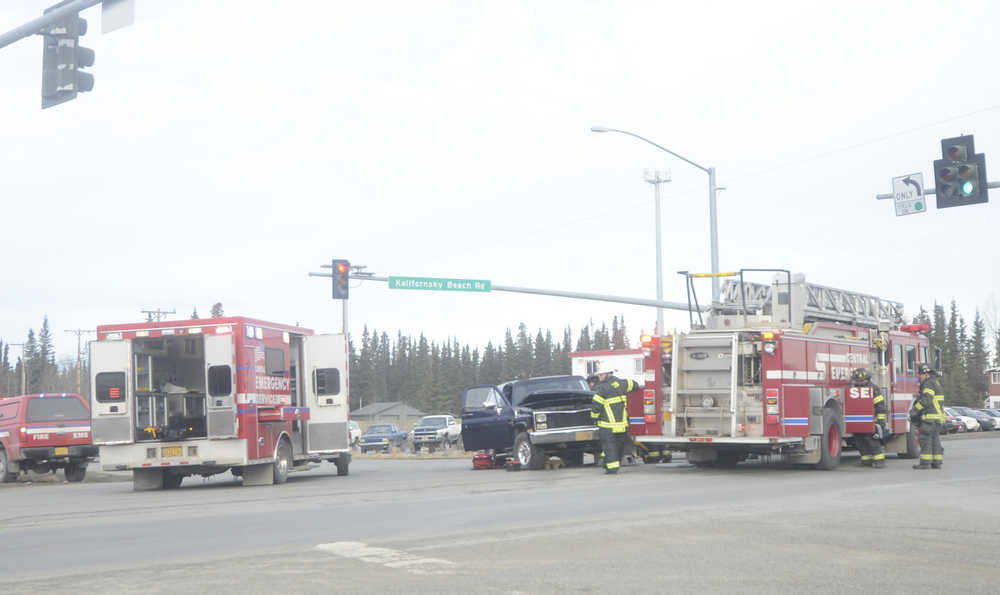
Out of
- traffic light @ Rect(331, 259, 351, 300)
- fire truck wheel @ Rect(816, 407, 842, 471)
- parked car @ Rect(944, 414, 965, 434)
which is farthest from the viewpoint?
parked car @ Rect(944, 414, 965, 434)

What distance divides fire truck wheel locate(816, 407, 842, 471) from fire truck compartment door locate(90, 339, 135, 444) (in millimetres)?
11980

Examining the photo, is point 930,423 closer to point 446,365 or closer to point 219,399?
point 219,399

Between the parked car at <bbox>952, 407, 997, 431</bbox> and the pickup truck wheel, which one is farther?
the parked car at <bbox>952, 407, 997, 431</bbox>

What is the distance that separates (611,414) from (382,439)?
1210 inches

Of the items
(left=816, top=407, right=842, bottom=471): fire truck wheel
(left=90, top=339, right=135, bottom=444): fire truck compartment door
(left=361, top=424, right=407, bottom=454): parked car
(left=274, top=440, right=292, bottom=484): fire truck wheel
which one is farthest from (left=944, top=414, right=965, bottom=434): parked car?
(left=90, top=339, right=135, bottom=444): fire truck compartment door

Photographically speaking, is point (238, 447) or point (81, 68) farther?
point (238, 447)

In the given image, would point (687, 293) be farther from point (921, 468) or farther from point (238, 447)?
point (238, 447)

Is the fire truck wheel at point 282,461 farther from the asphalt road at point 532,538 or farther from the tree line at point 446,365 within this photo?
the tree line at point 446,365

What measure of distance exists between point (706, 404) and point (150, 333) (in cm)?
973

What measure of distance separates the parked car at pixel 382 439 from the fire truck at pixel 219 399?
26.9 metres

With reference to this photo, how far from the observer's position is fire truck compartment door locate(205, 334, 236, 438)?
18.8m

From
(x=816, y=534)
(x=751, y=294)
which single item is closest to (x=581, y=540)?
(x=816, y=534)

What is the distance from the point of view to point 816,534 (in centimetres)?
1048

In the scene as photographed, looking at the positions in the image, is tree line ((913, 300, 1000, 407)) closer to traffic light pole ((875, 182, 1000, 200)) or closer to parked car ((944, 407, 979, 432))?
parked car ((944, 407, 979, 432))
